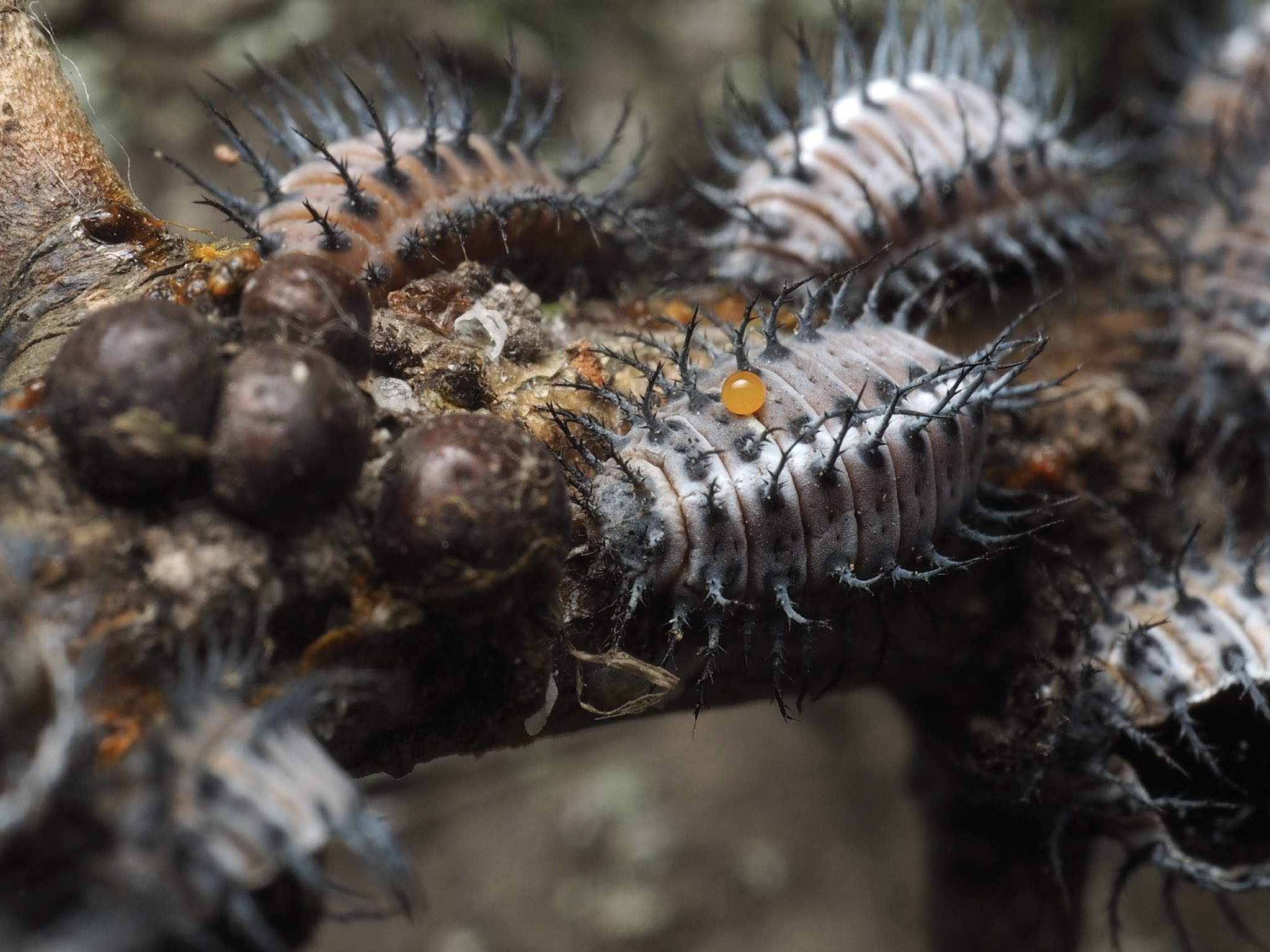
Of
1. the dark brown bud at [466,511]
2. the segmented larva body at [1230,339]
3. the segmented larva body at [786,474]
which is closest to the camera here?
the dark brown bud at [466,511]

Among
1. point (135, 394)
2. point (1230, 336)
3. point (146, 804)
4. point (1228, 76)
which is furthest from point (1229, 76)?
point (146, 804)

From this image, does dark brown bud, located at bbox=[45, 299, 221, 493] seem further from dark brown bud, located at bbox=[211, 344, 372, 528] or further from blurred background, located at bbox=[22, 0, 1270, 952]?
blurred background, located at bbox=[22, 0, 1270, 952]

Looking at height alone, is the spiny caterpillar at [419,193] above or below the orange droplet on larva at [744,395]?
above

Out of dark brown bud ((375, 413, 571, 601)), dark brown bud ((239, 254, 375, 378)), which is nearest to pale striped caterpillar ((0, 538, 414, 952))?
dark brown bud ((375, 413, 571, 601))

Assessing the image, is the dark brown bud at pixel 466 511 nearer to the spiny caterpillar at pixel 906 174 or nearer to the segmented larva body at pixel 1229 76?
the spiny caterpillar at pixel 906 174

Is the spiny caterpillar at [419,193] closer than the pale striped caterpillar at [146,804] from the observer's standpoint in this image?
No

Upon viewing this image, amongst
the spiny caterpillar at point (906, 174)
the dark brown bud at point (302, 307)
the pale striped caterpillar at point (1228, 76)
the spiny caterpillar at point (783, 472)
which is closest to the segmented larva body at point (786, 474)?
the spiny caterpillar at point (783, 472)

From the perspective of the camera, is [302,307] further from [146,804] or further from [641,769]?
[641,769]

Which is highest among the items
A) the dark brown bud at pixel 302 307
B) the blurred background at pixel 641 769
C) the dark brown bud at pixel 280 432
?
the dark brown bud at pixel 302 307
